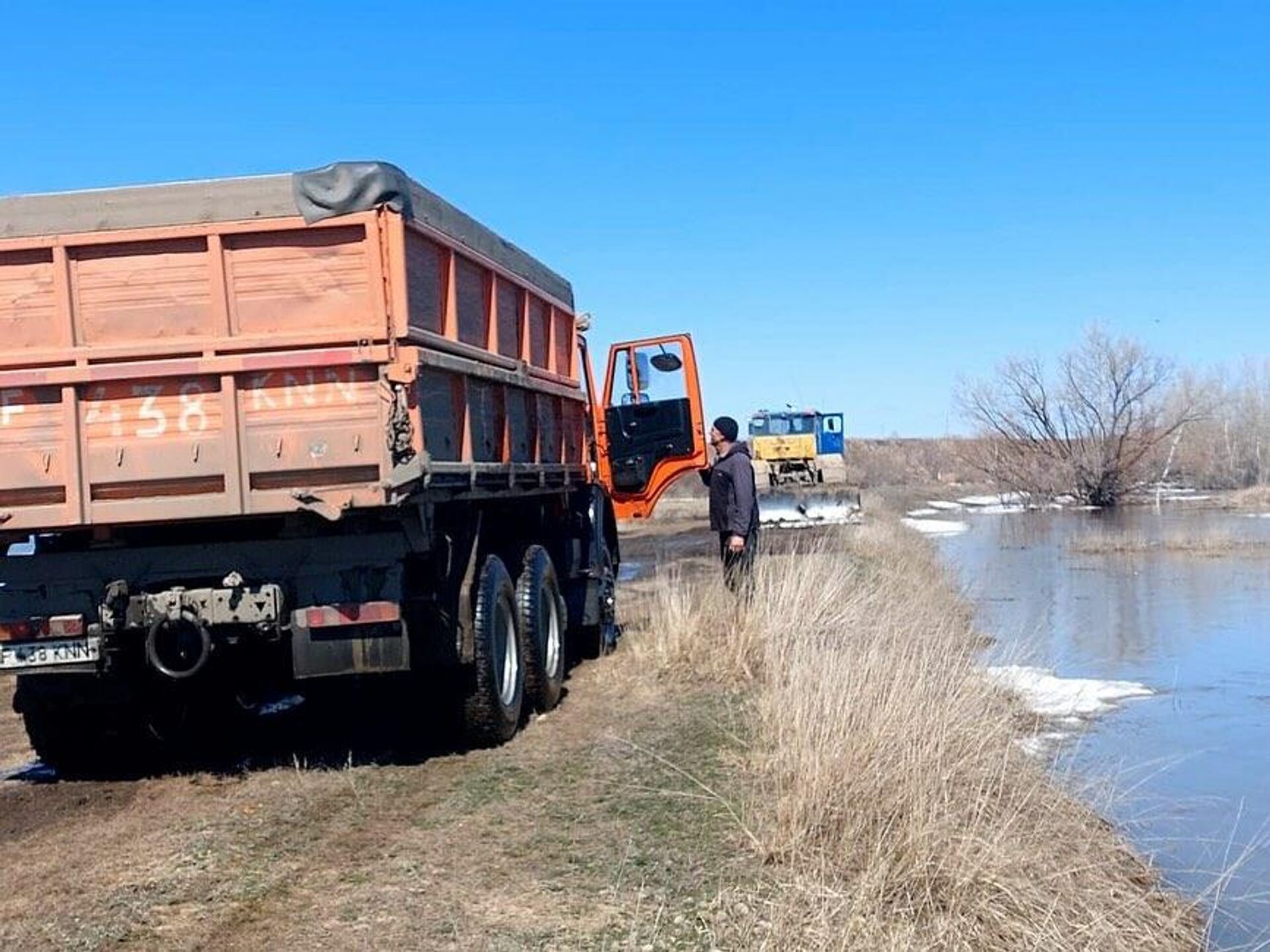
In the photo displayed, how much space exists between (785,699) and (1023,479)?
149 feet

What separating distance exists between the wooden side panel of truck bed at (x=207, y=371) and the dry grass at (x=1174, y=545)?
878 inches

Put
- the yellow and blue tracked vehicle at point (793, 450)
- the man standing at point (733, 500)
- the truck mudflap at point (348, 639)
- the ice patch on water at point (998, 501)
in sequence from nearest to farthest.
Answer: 1. the truck mudflap at point (348, 639)
2. the man standing at point (733, 500)
3. the yellow and blue tracked vehicle at point (793, 450)
4. the ice patch on water at point (998, 501)

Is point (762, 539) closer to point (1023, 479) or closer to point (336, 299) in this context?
point (336, 299)

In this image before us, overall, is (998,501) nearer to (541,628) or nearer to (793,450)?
(793,450)

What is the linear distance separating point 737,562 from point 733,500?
537 mm

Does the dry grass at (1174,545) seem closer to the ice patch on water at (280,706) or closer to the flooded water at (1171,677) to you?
the flooded water at (1171,677)

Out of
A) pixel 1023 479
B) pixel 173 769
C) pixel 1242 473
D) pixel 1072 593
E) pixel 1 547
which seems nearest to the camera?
pixel 1 547

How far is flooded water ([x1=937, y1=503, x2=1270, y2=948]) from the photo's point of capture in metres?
6.96

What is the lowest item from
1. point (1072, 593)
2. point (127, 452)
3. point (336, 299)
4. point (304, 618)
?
point (1072, 593)

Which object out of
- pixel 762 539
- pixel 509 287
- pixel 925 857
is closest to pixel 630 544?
pixel 762 539

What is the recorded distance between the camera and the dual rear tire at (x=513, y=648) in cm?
739

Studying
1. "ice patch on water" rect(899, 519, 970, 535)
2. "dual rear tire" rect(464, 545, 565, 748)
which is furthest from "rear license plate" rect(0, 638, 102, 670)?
"ice patch on water" rect(899, 519, 970, 535)

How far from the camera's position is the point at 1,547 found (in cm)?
685

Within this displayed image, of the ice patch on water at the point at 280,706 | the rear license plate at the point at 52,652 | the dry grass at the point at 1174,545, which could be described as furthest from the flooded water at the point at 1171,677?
the ice patch on water at the point at 280,706
